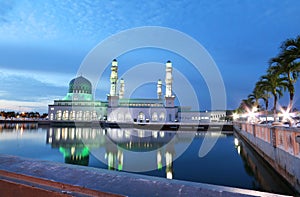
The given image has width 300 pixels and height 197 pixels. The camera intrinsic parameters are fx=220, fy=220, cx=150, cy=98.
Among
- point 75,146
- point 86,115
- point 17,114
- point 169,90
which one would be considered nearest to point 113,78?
point 86,115

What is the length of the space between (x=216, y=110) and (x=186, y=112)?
18693mm

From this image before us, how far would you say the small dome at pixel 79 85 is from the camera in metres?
74.6

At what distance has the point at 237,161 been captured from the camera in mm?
15016

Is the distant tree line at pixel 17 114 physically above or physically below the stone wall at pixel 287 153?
above

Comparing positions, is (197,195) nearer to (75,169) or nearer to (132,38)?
(75,169)

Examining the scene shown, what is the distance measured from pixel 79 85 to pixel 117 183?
3044 inches

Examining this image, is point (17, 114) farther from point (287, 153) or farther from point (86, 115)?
point (287, 153)

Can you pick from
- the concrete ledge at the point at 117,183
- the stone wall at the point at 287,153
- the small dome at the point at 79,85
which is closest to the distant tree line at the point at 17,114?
the small dome at the point at 79,85

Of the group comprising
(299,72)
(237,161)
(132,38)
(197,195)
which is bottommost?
(237,161)

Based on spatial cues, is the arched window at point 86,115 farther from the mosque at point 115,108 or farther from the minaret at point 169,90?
the minaret at point 169,90

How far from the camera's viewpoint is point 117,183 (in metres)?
1.61

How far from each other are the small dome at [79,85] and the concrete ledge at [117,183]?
76.5 m

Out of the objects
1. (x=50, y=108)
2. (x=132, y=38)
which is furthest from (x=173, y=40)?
(x=50, y=108)

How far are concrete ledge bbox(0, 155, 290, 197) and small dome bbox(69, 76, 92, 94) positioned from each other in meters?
76.5
